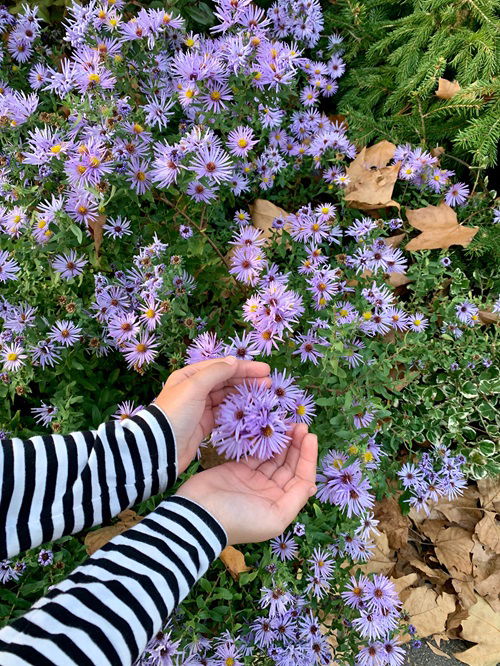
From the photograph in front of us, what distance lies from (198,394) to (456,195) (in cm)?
168

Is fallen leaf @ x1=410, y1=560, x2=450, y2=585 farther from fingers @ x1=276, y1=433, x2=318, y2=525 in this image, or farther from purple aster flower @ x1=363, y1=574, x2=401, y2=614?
fingers @ x1=276, y1=433, x2=318, y2=525

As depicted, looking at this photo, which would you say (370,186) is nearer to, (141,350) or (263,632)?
(141,350)

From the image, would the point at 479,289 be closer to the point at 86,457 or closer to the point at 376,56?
the point at 376,56

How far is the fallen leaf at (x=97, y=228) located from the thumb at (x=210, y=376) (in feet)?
2.61

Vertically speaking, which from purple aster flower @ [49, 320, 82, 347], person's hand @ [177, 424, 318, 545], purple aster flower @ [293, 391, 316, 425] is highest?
purple aster flower @ [293, 391, 316, 425]

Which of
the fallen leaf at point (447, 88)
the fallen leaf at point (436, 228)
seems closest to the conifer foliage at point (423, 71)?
the fallen leaf at point (447, 88)

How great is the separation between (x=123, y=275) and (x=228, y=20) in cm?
105

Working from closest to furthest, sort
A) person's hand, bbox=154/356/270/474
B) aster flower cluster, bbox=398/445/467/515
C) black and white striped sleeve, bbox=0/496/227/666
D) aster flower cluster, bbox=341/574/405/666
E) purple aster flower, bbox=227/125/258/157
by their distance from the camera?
black and white striped sleeve, bbox=0/496/227/666
person's hand, bbox=154/356/270/474
aster flower cluster, bbox=341/574/405/666
purple aster flower, bbox=227/125/258/157
aster flower cluster, bbox=398/445/467/515

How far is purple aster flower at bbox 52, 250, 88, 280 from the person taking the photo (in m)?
1.88

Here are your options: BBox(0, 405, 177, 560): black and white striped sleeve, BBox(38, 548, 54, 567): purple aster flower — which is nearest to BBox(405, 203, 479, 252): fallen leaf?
BBox(0, 405, 177, 560): black and white striped sleeve

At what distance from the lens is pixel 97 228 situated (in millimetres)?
1915

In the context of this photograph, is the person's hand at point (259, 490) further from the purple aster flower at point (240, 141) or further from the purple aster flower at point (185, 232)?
the purple aster flower at point (240, 141)

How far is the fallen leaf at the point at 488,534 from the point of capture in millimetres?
2299

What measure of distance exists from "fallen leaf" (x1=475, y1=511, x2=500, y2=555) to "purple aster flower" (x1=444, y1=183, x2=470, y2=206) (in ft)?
4.66
